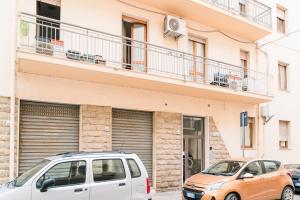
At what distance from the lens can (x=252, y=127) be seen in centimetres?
1761

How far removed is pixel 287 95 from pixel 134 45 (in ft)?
32.6

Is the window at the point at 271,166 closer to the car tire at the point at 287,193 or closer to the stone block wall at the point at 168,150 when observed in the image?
the car tire at the point at 287,193

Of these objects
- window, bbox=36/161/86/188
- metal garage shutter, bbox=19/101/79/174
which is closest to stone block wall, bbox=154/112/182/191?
metal garage shutter, bbox=19/101/79/174

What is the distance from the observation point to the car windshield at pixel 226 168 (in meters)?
10.7

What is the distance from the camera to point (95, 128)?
38.8 feet

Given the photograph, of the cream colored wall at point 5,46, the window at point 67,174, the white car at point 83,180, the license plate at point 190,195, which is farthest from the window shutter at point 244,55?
the window at point 67,174

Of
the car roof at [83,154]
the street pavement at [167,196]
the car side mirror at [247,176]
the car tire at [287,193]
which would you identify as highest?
the car roof at [83,154]

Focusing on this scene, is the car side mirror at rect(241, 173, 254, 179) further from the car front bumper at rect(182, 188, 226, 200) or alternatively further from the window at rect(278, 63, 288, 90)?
the window at rect(278, 63, 288, 90)

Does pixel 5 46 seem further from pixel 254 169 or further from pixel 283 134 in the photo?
pixel 283 134

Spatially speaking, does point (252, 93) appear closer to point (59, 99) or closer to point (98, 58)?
point (98, 58)

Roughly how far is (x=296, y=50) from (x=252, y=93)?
657cm

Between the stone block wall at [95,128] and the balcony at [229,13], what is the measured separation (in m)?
4.14

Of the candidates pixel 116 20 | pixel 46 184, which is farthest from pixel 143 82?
pixel 46 184

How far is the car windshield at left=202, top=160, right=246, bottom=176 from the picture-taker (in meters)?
10.7
